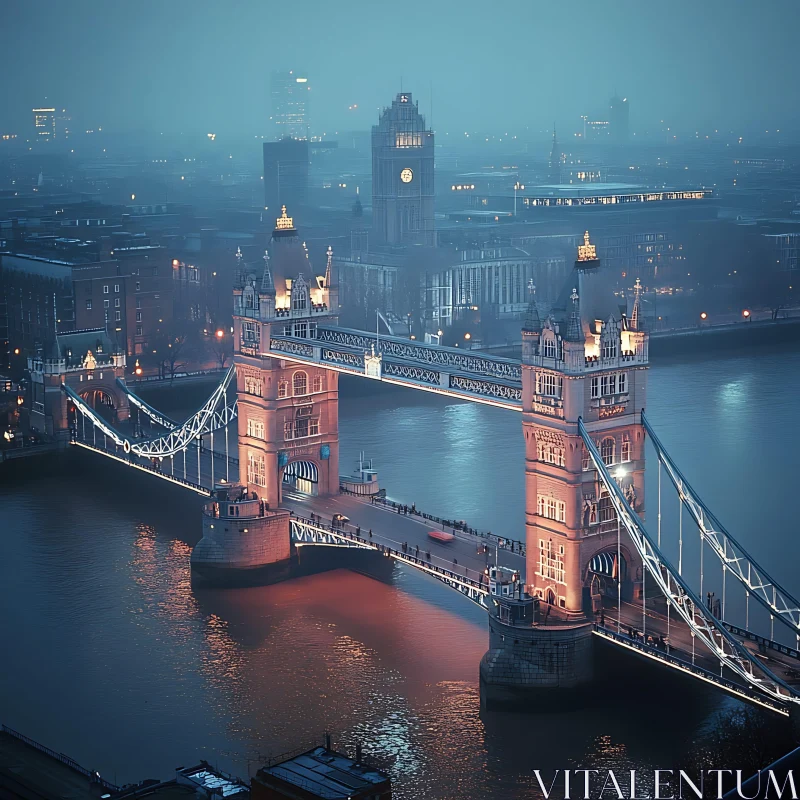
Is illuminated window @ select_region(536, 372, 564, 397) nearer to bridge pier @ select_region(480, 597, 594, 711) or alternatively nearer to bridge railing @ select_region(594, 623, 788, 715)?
bridge pier @ select_region(480, 597, 594, 711)

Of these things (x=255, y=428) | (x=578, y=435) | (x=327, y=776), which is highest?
(x=578, y=435)

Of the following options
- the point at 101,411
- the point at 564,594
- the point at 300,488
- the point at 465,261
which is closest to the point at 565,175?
the point at 465,261

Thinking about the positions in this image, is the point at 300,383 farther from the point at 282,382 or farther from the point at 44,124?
the point at 44,124

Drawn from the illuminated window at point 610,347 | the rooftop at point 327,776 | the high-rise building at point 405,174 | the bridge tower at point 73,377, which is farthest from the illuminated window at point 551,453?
the high-rise building at point 405,174

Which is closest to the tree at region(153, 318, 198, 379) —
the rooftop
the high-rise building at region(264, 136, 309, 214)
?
the rooftop

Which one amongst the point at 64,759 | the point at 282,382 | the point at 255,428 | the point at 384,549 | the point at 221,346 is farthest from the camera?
the point at 221,346

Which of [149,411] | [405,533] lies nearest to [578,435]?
[405,533]

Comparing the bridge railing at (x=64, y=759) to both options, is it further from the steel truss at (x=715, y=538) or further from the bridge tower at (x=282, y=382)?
the bridge tower at (x=282, y=382)

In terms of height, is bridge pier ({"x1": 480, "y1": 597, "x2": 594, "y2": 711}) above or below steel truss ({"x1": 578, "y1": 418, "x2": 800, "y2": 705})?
below
